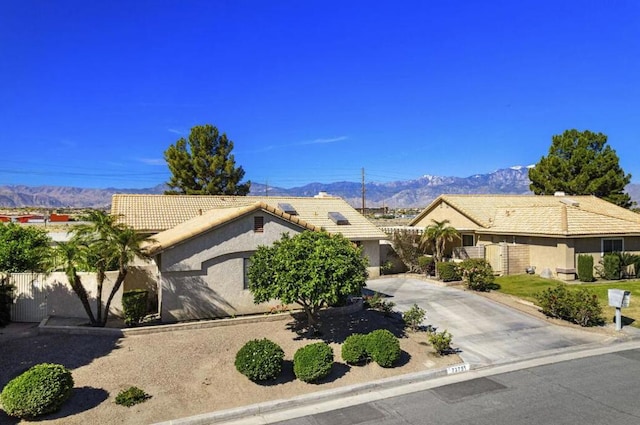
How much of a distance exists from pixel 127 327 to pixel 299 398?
26.7 feet

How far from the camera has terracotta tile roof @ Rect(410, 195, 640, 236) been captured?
2612cm

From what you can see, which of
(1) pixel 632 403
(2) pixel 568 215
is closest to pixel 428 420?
(1) pixel 632 403

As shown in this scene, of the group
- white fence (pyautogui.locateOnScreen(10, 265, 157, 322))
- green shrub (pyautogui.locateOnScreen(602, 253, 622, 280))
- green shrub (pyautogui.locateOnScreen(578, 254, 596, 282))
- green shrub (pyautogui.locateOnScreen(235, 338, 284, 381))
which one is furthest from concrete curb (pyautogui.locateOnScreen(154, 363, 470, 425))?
green shrub (pyautogui.locateOnScreen(602, 253, 622, 280))

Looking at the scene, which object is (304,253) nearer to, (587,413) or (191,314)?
(191,314)

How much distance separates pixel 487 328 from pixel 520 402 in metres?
6.47

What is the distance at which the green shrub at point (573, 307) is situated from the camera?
1719 centimetres

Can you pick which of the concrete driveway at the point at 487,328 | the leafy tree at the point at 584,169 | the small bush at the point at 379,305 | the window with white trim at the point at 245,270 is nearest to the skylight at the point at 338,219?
the concrete driveway at the point at 487,328

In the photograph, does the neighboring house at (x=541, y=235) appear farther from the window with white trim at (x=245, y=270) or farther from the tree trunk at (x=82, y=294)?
the tree trunk at (x=82, y=294)

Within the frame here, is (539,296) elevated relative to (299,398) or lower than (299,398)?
elevated

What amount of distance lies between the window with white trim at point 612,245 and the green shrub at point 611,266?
0.72m

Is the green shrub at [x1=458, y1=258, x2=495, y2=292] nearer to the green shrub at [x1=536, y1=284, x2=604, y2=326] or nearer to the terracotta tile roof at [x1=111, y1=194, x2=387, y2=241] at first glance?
the green shrub at [x1=536, y1=284, x2=604, y2=326]

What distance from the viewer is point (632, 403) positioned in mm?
10734

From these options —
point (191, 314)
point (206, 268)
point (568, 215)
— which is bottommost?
point (191, 314)

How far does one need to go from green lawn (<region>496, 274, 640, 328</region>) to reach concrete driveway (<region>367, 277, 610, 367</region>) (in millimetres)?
2580
